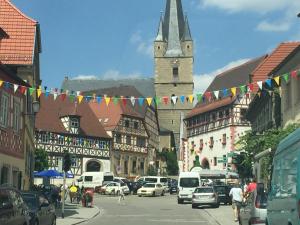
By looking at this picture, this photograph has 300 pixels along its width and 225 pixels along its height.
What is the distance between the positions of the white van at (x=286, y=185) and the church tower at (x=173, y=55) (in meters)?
116

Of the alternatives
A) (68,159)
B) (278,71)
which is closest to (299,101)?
(278,71)

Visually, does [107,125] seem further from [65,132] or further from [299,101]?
[299,101]

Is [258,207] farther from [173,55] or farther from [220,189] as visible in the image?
[173,55]

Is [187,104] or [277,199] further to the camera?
[187,104]

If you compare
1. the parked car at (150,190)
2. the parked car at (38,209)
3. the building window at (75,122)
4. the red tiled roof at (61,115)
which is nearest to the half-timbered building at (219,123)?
the red tiled roof at (61,115)

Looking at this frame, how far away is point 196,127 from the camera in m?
91.2

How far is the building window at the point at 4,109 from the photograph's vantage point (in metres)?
26.5

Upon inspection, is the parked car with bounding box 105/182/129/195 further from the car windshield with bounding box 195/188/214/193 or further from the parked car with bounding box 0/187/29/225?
the parked car with bounding box 0/187/29/225

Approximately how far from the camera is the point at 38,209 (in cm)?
1695

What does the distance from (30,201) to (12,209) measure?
3954 mm

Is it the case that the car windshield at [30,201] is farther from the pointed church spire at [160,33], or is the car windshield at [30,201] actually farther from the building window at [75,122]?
the pointed church spire at [160,33]

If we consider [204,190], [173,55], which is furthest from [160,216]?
[173,55]

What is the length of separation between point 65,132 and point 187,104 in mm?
55142

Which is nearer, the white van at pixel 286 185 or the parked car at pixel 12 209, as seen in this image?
the white van at pixel 286 185
